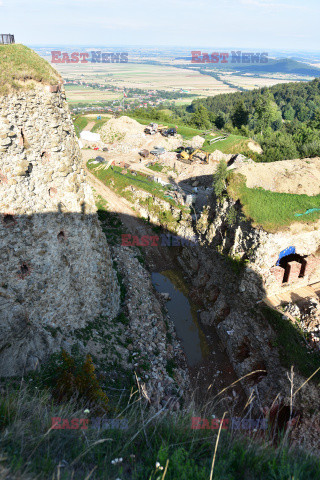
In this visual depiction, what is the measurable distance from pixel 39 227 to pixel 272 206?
69.2 ft

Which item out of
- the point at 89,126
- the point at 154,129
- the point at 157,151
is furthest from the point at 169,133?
the point at 89,126

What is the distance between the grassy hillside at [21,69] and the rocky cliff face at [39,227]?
0.47m

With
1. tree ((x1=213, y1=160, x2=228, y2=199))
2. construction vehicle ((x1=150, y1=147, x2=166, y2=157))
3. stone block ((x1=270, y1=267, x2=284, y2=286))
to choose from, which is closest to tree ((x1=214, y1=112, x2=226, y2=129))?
construction vehicle ((x1=150, y1=147, x2=166, y2=157))

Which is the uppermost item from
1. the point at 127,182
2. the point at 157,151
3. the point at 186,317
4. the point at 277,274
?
the point at 157,151

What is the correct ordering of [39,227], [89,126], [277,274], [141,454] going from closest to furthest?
[141,454] < [39,227] < [277,274] < [89,126]

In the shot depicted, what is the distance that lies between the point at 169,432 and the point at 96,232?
45.5ft

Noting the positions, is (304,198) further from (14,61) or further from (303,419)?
(14,61)

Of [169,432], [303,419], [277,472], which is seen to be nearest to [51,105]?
[169,432]

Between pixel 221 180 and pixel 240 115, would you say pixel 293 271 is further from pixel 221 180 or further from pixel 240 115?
pixel 240 115

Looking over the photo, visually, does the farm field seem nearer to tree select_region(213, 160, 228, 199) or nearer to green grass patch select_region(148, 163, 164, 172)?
green grass patch select_region(148, 163, 164, 172)

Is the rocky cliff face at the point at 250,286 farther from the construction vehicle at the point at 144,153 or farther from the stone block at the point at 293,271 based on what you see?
the construction vehicle at the point at 144,153

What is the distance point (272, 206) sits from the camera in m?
26.4

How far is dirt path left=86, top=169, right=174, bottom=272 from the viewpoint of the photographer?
36787 millimetres

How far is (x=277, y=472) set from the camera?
21.2 feet
